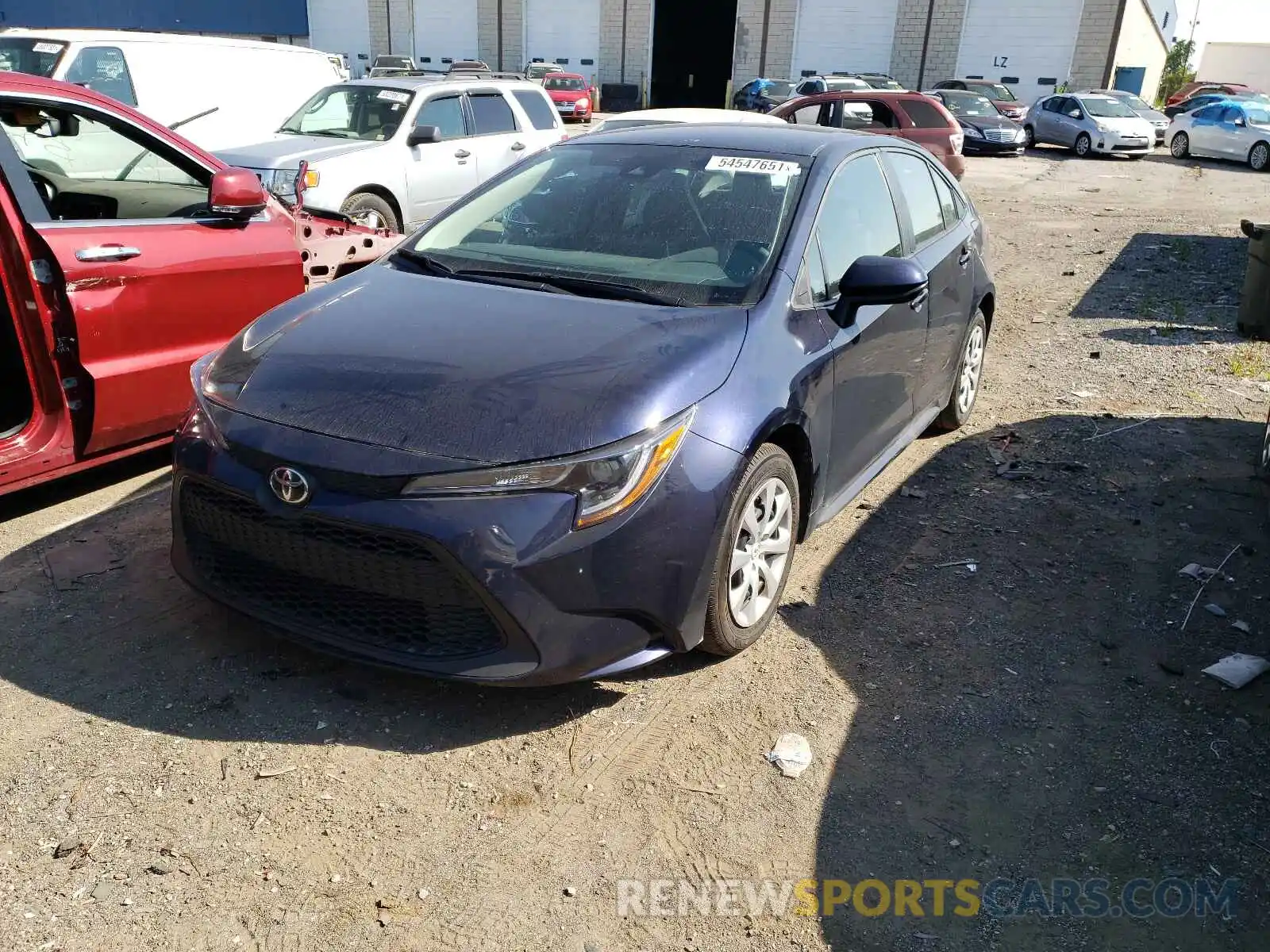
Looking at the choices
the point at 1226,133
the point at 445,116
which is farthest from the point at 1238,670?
the point at 1226,133

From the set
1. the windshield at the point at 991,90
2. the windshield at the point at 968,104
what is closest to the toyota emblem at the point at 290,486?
the windshield at the point at 968,104

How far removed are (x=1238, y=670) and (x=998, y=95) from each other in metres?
29.6

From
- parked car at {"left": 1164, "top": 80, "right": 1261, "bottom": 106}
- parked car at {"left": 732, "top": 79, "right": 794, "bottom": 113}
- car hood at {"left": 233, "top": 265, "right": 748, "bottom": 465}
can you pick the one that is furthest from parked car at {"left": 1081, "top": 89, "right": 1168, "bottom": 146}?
car hood at {"left": 233, "top": 265, "right": 748, "bottom": 465}

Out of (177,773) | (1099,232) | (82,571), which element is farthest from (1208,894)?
(1099,232)

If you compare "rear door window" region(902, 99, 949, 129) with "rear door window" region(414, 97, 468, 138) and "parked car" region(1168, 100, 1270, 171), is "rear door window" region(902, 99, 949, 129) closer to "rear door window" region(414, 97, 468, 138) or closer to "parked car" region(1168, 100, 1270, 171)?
"parked car" region(1168, 100, 1270, 171)

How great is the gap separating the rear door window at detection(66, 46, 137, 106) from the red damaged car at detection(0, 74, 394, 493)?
5.95 meters

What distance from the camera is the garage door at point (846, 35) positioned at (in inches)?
1564

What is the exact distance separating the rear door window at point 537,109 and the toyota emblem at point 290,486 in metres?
9.28

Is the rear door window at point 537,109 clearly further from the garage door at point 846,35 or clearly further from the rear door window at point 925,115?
the garage door at point 846,35

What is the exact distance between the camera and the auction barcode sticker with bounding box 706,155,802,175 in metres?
4.03

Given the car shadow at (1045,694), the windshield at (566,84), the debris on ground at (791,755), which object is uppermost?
the windshield at (566,84)

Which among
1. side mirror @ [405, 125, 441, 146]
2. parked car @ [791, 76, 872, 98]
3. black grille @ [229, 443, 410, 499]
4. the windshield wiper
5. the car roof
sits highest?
the car roof

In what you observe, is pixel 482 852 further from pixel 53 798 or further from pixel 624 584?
pixel 53 798

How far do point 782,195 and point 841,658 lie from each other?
175cm
